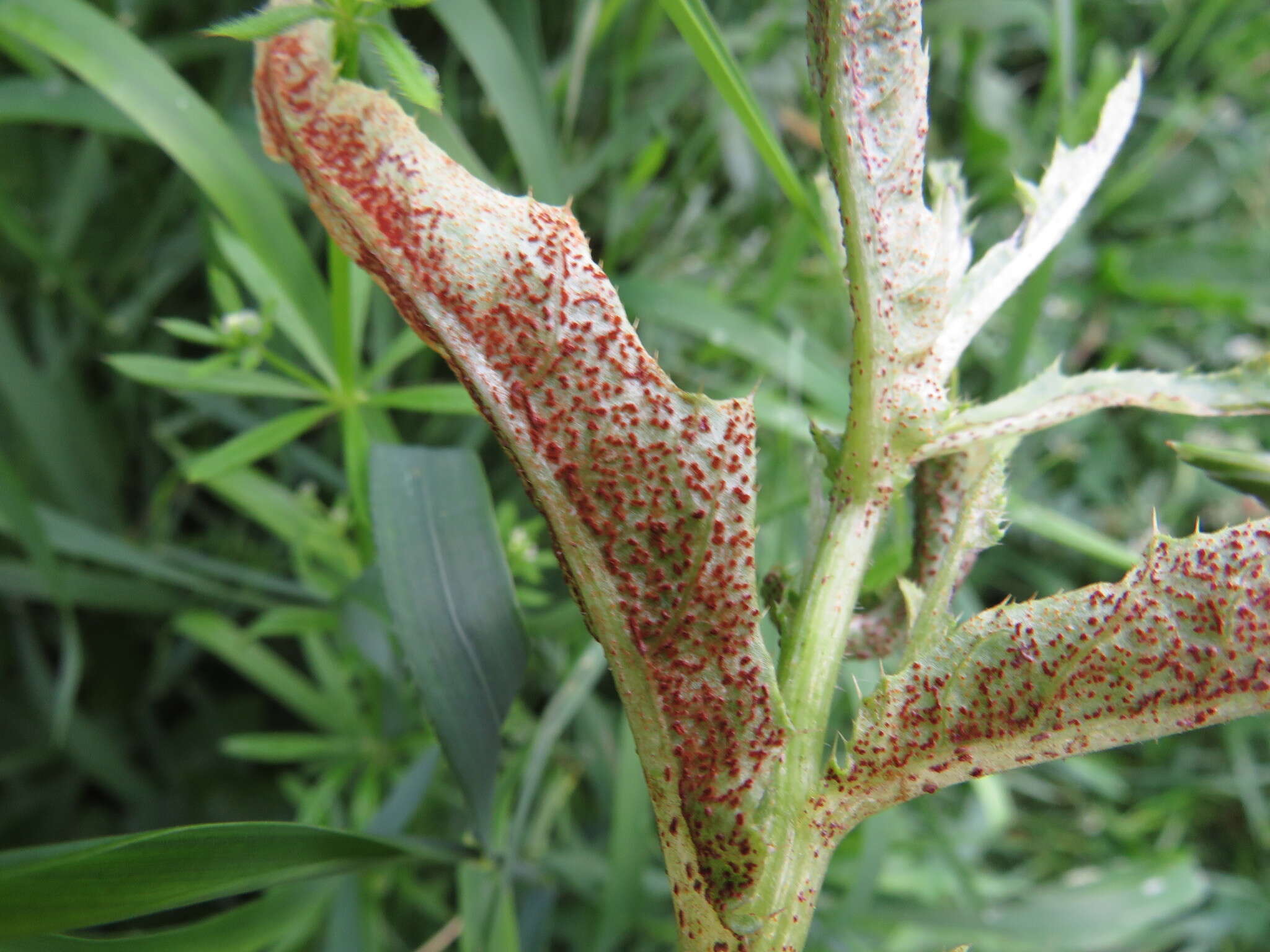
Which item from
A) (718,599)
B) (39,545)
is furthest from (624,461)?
(39,545)

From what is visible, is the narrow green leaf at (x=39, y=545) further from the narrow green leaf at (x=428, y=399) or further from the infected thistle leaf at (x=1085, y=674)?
the infected thistle leaf at (x=1085, y=674)

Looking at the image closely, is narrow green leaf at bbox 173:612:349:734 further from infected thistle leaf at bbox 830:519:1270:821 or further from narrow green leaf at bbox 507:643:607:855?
infected thistle leaf at bbox 830:519:1270:821

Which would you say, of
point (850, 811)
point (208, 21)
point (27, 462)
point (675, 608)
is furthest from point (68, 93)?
point (850, 811)

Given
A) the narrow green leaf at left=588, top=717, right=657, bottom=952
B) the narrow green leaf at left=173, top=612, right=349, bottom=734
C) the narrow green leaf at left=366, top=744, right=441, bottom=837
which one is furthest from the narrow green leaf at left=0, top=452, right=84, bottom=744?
the narrow green leaf at left=588, top=717, right=657, bottom=952

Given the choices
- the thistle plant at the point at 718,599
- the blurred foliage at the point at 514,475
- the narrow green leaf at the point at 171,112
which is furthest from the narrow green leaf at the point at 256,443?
the thistle plant at the point at 718,599

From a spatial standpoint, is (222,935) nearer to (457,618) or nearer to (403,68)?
(457,618)

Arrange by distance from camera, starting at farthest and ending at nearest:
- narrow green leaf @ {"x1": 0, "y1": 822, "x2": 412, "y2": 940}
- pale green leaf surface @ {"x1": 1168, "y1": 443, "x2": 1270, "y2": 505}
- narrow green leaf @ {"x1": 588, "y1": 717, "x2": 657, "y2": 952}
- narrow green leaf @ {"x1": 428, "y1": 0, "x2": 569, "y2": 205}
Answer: narrow green leaf @ {"x1": 588, "y1": 717, "x2": 657, "y2": 952}, narrow green leaf @ {"x1": 428, "y1": 0, "x2": 569, "y2": 205}, pale green leaf surface @ {"x1": 1168, "y1": 443, "x2": 1270, "y2": 505}, narrow green leaf @ {"x1": 0, "y1": 822, "x2": 412, "y2": 940}
